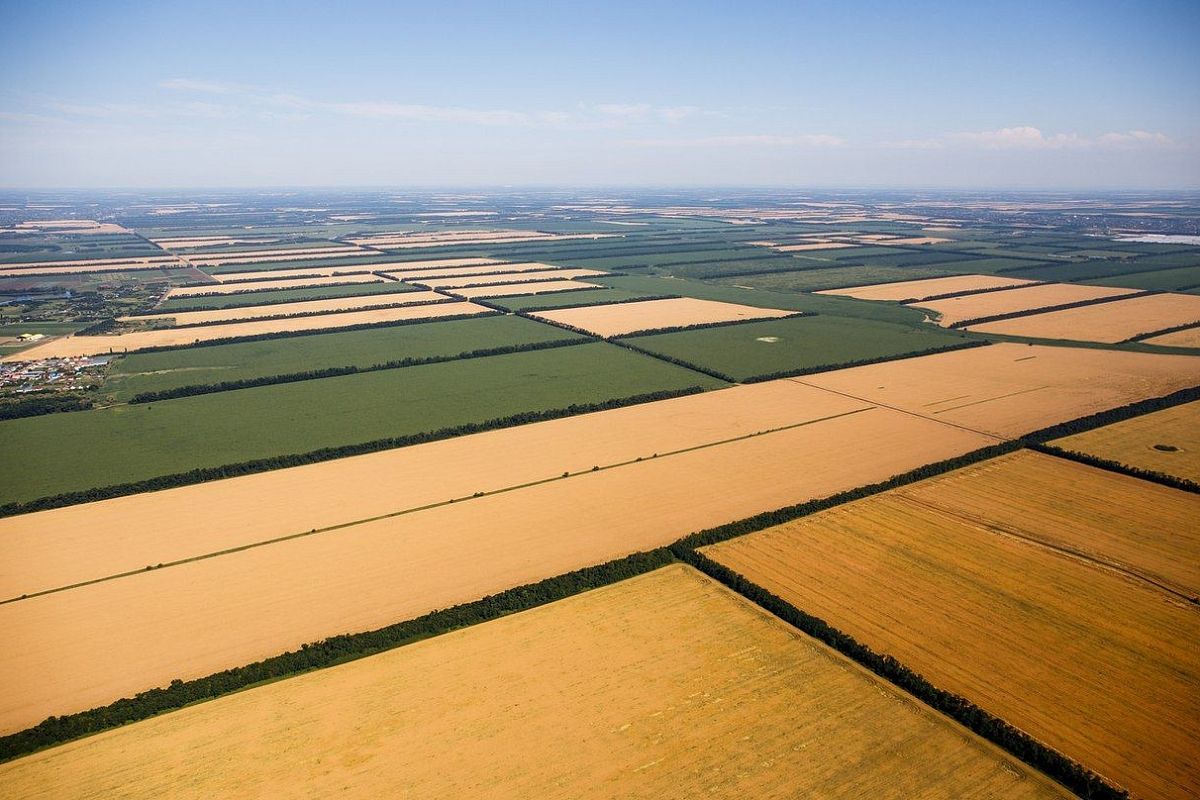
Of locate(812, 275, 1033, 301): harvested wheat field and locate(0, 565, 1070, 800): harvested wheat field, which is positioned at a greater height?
locate(812, 275, 1033, 301): harvested wheat field

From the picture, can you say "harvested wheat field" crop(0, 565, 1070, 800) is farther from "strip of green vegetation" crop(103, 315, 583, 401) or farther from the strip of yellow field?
"strip of green vegetation" crop(103, 315, 583, 401)

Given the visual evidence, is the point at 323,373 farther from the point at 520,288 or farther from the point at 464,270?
the point at 464,270

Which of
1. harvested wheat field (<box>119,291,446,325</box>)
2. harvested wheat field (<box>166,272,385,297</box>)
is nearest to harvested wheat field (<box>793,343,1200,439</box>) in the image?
harvested wheat field (<box>119,291,446,325</box>)

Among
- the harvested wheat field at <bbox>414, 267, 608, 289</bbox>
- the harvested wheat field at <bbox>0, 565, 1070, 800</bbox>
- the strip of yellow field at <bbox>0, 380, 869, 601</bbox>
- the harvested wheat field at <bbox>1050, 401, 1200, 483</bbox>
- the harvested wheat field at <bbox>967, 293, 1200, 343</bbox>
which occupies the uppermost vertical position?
the harvested wheat field at <bbox>414, 267, 608, 289</bbox>

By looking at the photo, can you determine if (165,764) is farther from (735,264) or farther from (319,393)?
(735,264)

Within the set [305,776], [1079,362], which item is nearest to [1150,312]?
[1079,362]

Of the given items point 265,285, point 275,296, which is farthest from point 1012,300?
point 265,285
